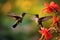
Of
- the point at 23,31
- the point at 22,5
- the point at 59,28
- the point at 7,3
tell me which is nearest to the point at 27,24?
the point at 23,31

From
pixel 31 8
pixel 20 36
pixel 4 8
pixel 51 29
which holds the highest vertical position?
pixel 4 8

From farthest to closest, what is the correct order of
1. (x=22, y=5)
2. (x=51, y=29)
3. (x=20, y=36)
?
1. (x=22, y=5)
2. (x=20, y=36)
3. (x=51, y=29)

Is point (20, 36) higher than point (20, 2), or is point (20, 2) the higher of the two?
point (20, 2)

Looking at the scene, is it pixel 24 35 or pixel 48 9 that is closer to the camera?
pixel 48 9

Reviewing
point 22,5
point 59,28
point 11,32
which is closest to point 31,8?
point 22,5

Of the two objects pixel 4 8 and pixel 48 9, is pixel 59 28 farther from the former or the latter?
pixel 4 8

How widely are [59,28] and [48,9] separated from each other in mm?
137

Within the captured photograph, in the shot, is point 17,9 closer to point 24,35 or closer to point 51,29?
point 24,35

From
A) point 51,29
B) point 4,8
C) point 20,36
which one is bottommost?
point 51,29

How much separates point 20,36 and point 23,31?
8 centimetres

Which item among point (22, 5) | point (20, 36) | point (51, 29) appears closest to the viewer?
point (51, 29)

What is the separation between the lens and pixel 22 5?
3.85 meters

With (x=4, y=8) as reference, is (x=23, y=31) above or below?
below

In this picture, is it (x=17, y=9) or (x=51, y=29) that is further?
(x=17, y=9)
